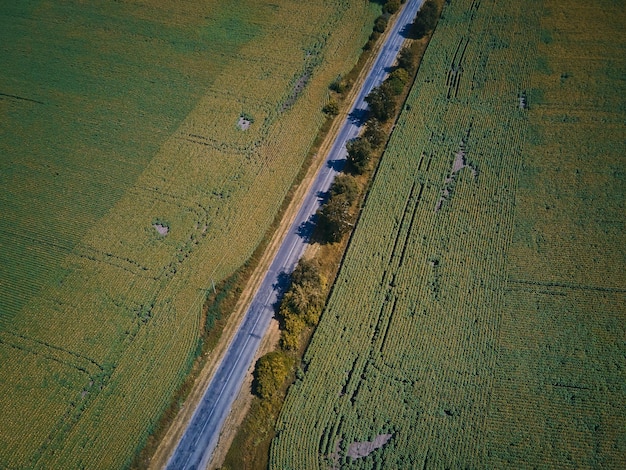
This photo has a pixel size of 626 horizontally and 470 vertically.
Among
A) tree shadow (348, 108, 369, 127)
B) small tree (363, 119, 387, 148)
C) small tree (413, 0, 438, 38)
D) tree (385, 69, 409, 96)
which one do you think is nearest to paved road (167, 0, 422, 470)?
tree shadow (348, 108, 369, 127)

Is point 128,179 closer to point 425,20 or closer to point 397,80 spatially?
point 397,80

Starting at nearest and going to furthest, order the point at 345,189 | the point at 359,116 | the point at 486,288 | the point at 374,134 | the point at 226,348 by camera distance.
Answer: the point at 226,348
the point at 486,288
the point at 345,189
the point at 374,134
the point at 359,116

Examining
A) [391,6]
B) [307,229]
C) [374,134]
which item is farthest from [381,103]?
[391,6]

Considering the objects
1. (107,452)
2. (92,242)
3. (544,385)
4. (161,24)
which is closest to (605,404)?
(544,385)

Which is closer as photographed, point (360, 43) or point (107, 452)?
point (107, 452)

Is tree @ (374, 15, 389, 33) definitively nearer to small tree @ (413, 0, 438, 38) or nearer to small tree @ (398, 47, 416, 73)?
small tree @ (413, 0, 438, 38)

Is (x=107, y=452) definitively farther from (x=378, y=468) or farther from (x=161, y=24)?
(x=161, y=24)
